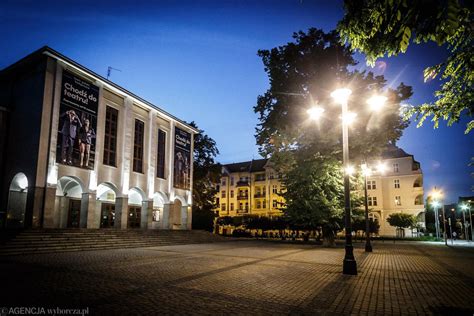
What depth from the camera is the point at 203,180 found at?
44.4 metres

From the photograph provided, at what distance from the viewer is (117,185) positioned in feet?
91.4

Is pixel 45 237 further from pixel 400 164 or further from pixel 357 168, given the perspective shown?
pixel 400 164

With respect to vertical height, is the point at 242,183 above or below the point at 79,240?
above

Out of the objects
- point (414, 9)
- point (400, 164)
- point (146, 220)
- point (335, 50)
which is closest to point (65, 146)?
point (146, 220)

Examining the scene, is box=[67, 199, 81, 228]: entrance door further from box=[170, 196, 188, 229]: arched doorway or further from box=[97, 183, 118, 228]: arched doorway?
box=[170, 196, 188, 229]: arched doorway

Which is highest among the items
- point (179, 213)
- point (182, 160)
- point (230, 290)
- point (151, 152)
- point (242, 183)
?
point (151, 152)

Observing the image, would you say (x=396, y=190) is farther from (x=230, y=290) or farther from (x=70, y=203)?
(x=230, y=290)

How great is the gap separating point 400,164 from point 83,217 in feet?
179

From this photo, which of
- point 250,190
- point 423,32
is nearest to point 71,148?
point 423,32

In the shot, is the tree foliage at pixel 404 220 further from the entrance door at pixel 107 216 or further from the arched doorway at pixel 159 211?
the entrance door at pixel 107 216

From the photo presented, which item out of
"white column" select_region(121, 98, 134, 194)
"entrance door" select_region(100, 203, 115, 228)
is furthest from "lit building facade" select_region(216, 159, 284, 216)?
"entrance door" select_region(100, 203, 115, 228)

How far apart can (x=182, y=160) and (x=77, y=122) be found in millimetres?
14694

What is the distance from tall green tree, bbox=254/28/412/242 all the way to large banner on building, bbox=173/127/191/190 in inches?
582

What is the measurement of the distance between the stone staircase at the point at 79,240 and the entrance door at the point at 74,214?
5985 millimetres
